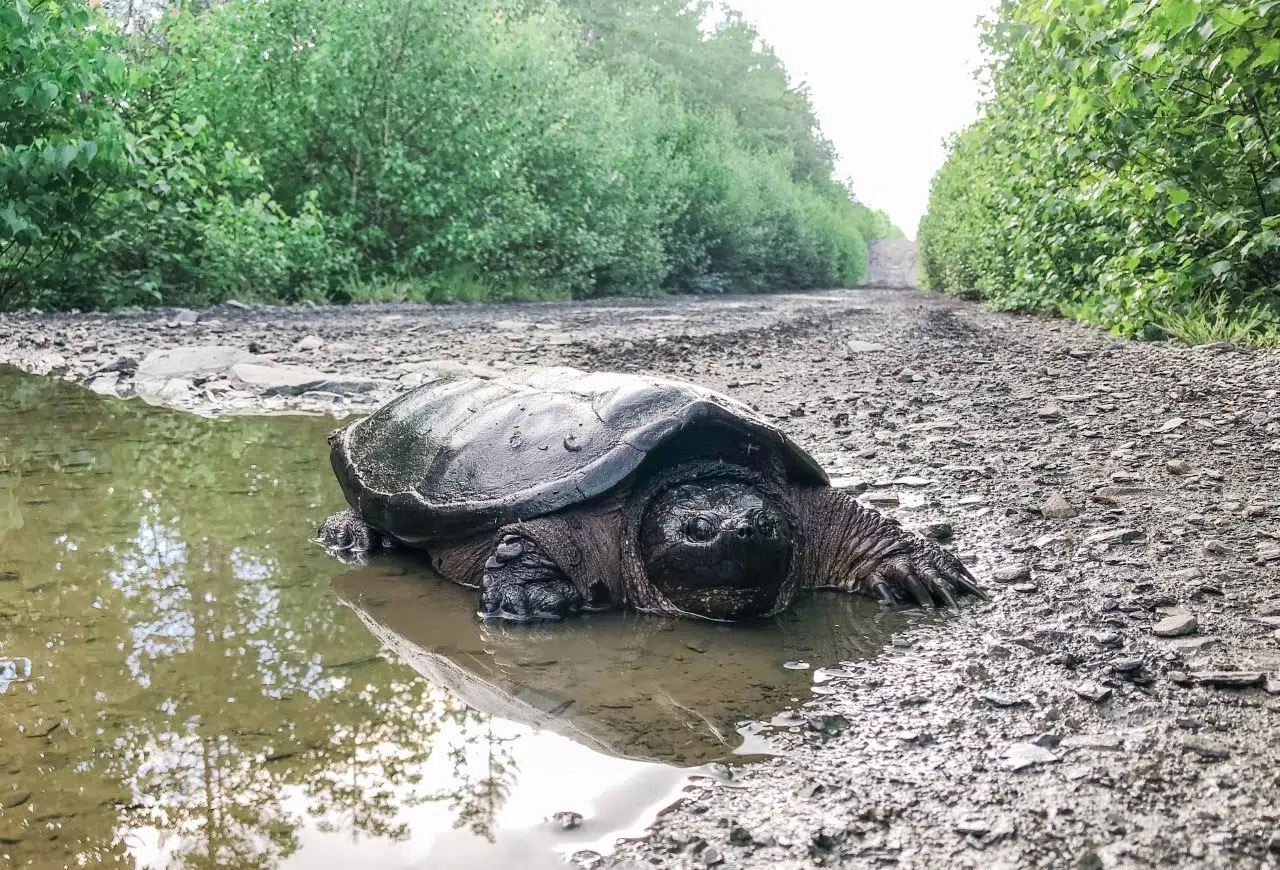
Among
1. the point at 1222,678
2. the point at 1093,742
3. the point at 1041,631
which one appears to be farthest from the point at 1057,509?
the point at 1093,742

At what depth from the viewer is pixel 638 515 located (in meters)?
2.65

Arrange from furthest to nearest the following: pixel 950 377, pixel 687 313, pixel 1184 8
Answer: pixel 687 313 < pixel 950 377 < pixel 1184 8

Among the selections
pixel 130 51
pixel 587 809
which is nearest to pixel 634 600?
pixel 587 809

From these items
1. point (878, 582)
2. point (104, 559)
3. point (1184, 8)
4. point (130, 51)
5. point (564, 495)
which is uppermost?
point (130, 51)

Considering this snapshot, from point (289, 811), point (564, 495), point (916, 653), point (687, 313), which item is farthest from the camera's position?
point (687, 313)

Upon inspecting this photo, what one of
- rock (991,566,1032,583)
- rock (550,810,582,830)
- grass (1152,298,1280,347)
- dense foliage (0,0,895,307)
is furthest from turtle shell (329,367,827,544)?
→ dense foliage (0,0,895,307)

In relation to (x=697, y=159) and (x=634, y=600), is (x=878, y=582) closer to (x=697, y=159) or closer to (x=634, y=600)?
(x=634, y=600)

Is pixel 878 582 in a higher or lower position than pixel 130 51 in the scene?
lower

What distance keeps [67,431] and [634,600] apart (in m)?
3.39

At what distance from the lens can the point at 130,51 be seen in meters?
13.6

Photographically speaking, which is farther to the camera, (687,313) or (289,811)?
(687,313)

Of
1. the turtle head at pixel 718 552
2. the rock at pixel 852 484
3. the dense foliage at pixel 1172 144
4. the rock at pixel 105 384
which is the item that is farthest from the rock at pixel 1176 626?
the rock at pixel 105 384

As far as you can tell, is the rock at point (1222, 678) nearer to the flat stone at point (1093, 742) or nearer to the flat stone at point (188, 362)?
the flat stone at point (1093, 742)

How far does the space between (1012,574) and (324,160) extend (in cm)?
1431
